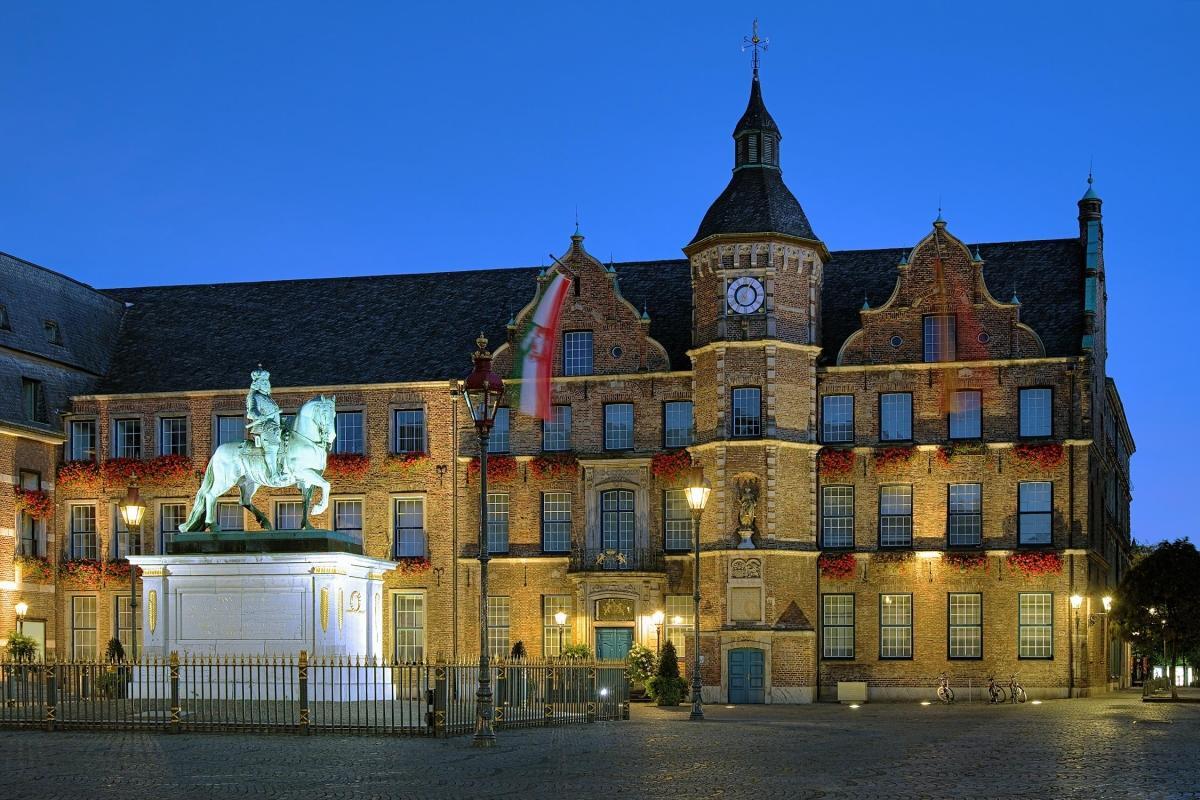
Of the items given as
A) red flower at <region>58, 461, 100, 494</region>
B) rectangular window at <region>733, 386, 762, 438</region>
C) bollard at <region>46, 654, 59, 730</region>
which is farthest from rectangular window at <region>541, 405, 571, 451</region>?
bollard at <region>46, 654, 59, 730</region>

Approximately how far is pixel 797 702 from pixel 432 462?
14317 millimetres

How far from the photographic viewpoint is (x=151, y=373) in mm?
57844

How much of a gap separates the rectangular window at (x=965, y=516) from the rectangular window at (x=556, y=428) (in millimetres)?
12513

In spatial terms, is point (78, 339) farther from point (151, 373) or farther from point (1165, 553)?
point (1165, 553)

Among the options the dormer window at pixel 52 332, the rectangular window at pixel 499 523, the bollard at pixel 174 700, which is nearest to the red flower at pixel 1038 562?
the rectangular window at pixel 499 523

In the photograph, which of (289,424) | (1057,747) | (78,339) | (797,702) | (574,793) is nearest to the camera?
(574,793)

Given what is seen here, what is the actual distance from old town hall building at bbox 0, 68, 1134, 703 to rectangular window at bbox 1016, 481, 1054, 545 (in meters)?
0.07

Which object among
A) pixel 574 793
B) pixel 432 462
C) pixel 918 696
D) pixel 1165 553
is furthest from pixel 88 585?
pixel 574 793

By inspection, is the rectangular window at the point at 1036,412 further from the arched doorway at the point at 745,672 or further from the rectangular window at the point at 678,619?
the rectangular window at the point at 678,619

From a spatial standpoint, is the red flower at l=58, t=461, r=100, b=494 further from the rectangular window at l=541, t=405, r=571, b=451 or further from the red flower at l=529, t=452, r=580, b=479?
the rectangular window at l=541, t=405, r=571, b=451

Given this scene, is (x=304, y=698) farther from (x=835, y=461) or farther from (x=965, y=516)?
(x=965, y=516)

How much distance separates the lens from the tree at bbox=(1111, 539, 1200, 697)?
168ft

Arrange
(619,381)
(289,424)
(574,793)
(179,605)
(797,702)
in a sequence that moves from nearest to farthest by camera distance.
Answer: (574,793) < (179,605) < (289,424) < (797,702) < (619,381)

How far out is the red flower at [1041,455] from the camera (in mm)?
50531
